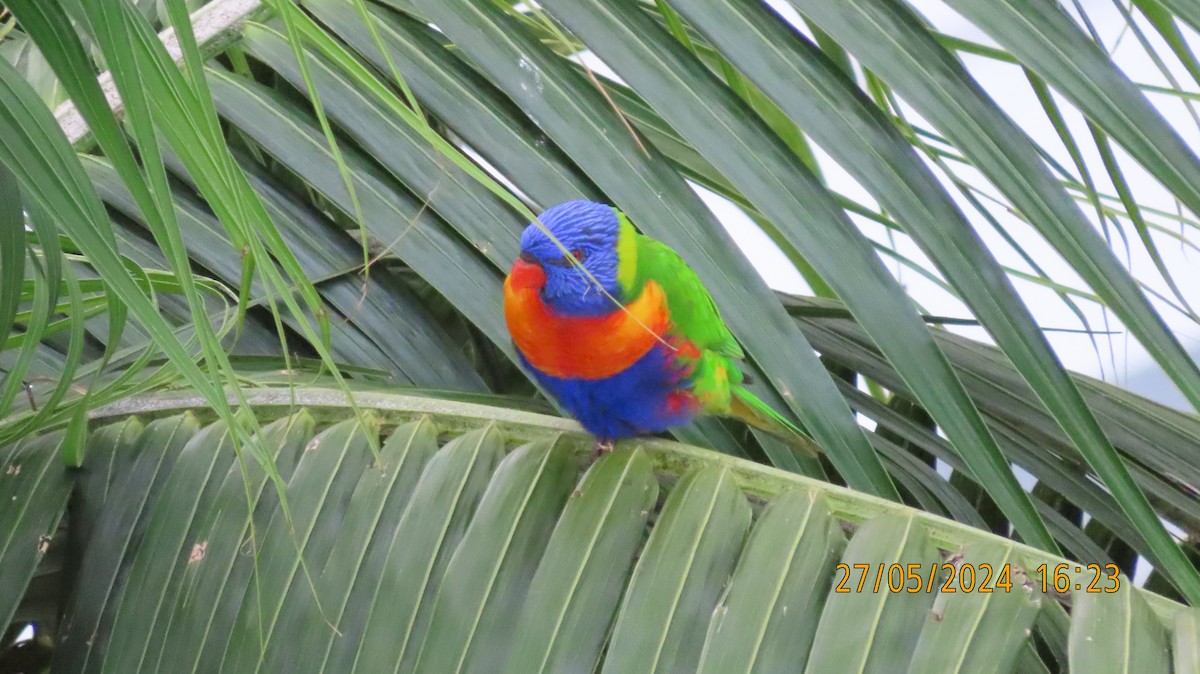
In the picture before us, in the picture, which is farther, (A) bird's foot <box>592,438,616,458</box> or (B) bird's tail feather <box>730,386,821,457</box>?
(B) bird's tail feather <box>730,386,821,457</box>

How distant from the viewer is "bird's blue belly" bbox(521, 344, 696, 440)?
2.85ft

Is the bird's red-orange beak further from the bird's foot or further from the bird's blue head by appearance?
the bird's foot

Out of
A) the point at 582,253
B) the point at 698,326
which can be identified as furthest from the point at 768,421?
the point at 582,253

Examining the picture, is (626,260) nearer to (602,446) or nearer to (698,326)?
(698,326)

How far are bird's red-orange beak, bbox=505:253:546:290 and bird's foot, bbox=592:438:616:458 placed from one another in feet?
0.51

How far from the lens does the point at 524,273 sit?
807 mm

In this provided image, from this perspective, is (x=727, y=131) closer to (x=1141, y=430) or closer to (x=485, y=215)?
(x=485, y=215)

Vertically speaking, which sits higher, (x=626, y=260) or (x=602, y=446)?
(x=626, y=260)

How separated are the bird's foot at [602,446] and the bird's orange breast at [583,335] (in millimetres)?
91

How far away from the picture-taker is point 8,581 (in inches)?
26.0

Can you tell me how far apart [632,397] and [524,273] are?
171 millimetres

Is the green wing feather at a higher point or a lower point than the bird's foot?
higher

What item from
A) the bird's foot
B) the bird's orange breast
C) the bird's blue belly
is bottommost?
the bird's foot

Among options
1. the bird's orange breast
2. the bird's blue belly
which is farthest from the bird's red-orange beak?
the bird's blue belly
